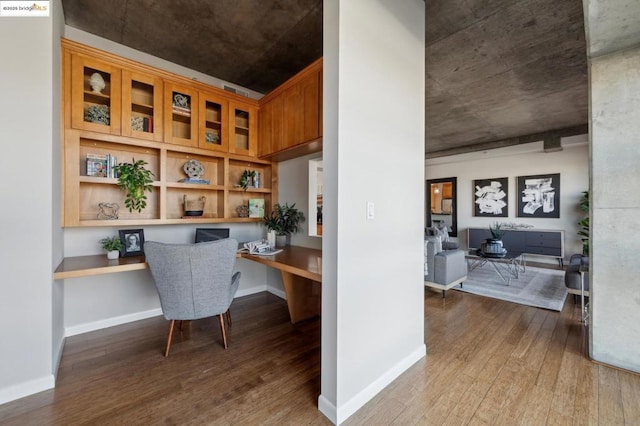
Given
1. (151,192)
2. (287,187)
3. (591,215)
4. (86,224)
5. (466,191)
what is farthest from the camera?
(466,191)

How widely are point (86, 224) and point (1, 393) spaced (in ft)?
4.19

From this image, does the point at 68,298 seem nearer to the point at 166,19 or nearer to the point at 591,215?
the point at 166,19

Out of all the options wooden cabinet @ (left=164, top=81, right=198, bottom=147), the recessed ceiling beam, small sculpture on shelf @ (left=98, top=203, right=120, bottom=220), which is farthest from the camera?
the recessed ceiling beam

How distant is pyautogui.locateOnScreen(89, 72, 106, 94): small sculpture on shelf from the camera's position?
8.05 ft

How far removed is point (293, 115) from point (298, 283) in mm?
1832

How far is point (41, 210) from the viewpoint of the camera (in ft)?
5.86

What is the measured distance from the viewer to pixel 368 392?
1.73 m

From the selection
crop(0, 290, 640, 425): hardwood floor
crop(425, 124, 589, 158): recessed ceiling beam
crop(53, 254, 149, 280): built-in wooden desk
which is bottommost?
crop(0, 290, 640, 425): hardwood floor

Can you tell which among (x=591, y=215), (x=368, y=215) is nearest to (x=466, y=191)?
(x=591, y=215)

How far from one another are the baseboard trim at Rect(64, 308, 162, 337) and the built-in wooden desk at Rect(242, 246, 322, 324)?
1.32 meters

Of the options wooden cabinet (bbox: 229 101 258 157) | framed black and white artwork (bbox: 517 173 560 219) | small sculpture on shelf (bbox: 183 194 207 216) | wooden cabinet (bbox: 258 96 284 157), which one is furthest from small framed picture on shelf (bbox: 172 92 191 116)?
framed black and white artwork (bbox: 517 173 560 219)

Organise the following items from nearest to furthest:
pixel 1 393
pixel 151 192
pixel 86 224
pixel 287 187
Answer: pixel 1 393 → pixel 86 224 → pixel 151 192 → pixel 287 187

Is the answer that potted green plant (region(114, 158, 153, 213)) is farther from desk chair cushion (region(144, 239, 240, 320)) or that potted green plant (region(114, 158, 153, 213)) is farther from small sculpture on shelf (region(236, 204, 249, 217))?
small sculpture on shelf (region(236, 204, 249, 217))

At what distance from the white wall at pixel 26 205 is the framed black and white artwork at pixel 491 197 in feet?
26.5
